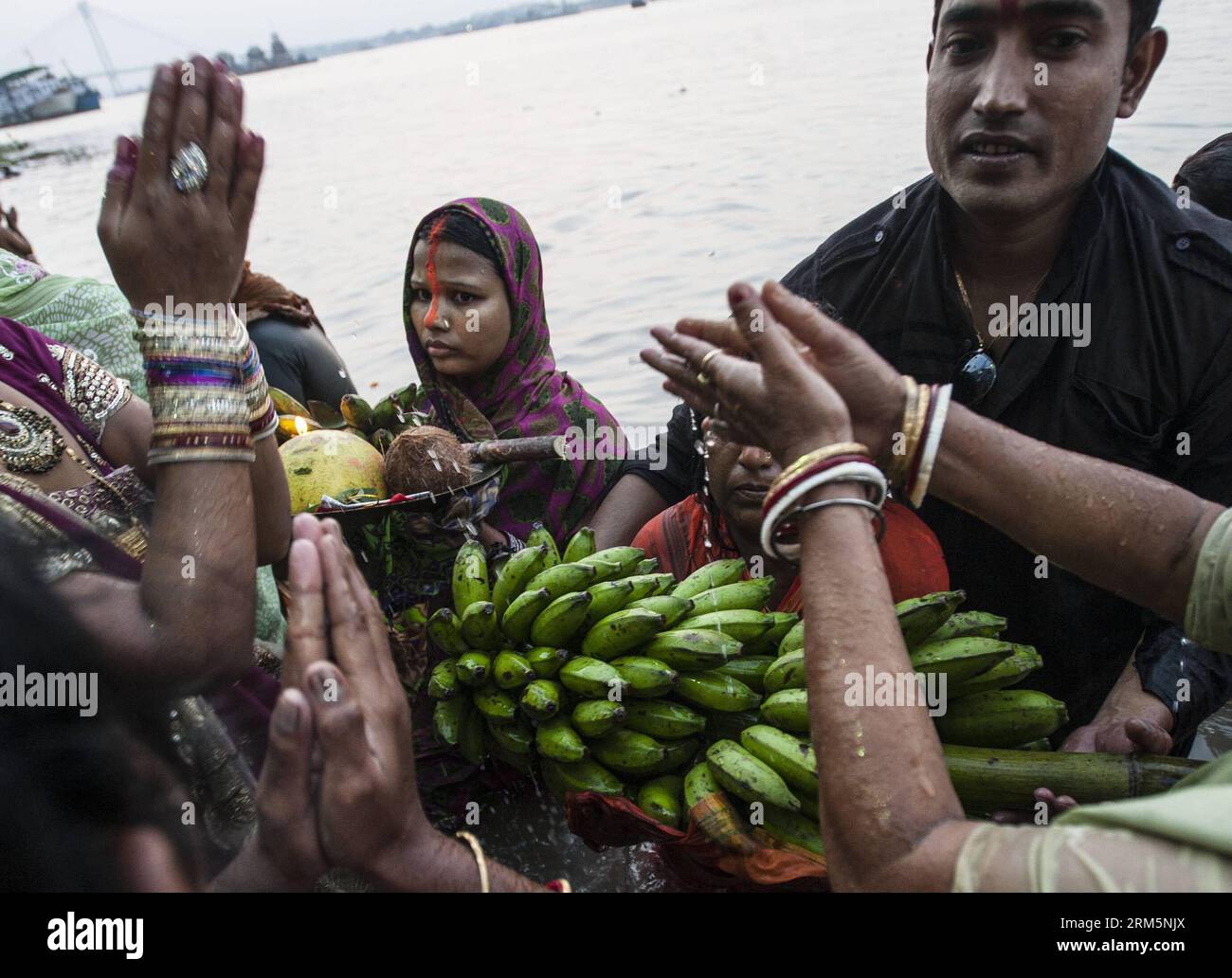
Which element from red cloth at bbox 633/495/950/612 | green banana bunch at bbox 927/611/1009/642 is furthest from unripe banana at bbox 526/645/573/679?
green banana bunch at bbox 927/611/1009/642

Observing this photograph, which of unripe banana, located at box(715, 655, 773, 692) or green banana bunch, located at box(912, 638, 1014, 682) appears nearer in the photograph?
green banana bunch, located at box(912, 638, 1014, 682)

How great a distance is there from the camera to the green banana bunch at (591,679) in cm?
188

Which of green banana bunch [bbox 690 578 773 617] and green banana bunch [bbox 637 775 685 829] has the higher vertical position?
green banana bunch [bbox 690 578 773 617]

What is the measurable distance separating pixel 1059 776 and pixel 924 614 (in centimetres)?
38

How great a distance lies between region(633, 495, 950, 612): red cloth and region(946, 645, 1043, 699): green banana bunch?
346 millimetres

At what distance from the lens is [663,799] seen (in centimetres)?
188

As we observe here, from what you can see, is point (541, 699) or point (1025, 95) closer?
point (541, 699)

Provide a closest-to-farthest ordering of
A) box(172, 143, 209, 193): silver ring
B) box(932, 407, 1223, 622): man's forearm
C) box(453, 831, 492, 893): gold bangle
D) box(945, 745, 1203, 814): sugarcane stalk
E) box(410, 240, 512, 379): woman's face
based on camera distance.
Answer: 1. box(453, 831, 492, 893): gold bangle
2. box(172, 143, 209, 193): silver ring
3. box(932, 407, 1223, 622): man's forearm
4. box(945, 745, 1203, 814): sugarcane stalk
5. box(410, 240, 512, 379): woman's face

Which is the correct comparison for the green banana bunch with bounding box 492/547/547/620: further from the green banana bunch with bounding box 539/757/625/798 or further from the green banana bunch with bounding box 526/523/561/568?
the green banana bunch with bounding box 539/757/625/798

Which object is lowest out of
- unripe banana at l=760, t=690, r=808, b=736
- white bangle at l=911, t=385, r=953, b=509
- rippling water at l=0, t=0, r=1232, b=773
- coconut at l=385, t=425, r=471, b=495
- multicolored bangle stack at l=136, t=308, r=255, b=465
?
unripe banana at l=760, t=690, r=808, b=736

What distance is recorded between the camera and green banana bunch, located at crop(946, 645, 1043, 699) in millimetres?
1836

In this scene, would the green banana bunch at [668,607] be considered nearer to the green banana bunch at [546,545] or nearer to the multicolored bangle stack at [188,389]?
the green banana bunch at [546,545]

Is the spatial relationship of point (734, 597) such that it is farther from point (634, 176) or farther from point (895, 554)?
point (634, 176)

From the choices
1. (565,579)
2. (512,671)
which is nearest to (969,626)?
(565,579)
